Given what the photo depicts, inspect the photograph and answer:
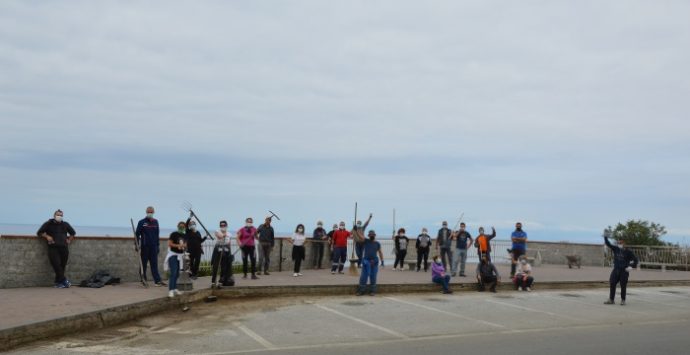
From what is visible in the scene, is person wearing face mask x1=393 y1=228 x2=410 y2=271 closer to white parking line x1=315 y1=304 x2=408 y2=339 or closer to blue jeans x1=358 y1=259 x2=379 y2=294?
blue jeans x1=358 y1=259 x2=379 y2=294

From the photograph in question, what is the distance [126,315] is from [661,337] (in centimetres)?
951

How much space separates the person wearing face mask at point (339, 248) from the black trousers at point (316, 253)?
1.65 m

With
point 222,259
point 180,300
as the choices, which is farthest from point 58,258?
point 222,259

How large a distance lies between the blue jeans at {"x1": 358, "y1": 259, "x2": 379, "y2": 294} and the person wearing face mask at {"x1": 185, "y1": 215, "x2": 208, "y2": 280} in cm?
438

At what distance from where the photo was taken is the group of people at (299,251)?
13883 mm

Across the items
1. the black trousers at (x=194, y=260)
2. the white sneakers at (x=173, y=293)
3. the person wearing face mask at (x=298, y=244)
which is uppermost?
the person wearing face mask at (x=298, y=244)

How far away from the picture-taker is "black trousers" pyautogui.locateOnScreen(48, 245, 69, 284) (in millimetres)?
13844

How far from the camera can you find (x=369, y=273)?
15781 millimetres

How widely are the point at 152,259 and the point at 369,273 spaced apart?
17.8 feet

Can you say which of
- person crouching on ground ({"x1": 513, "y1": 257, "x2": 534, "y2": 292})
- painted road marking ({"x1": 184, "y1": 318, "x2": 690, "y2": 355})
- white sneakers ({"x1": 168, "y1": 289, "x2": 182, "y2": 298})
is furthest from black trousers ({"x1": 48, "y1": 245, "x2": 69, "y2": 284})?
person crouching on ground ({"x1": 513, "y1": 257, "x2": 534, "y2": 292})

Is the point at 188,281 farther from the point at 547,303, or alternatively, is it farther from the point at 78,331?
the point at 547,303

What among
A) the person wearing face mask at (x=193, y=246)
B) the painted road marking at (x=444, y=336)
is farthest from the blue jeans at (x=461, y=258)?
the person wearing face mask at (x=193, y=246)

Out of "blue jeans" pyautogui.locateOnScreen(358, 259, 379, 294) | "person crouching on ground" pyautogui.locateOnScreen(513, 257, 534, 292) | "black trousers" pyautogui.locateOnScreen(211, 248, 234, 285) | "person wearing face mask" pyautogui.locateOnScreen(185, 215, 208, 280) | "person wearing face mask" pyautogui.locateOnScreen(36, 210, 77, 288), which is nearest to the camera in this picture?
"person wearing face mask" pyautogui.locateOnScreen(36, 210, 77, 288)

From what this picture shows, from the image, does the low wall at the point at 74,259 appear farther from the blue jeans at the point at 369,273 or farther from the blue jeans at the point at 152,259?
the blue jeans at the point at 369,273
